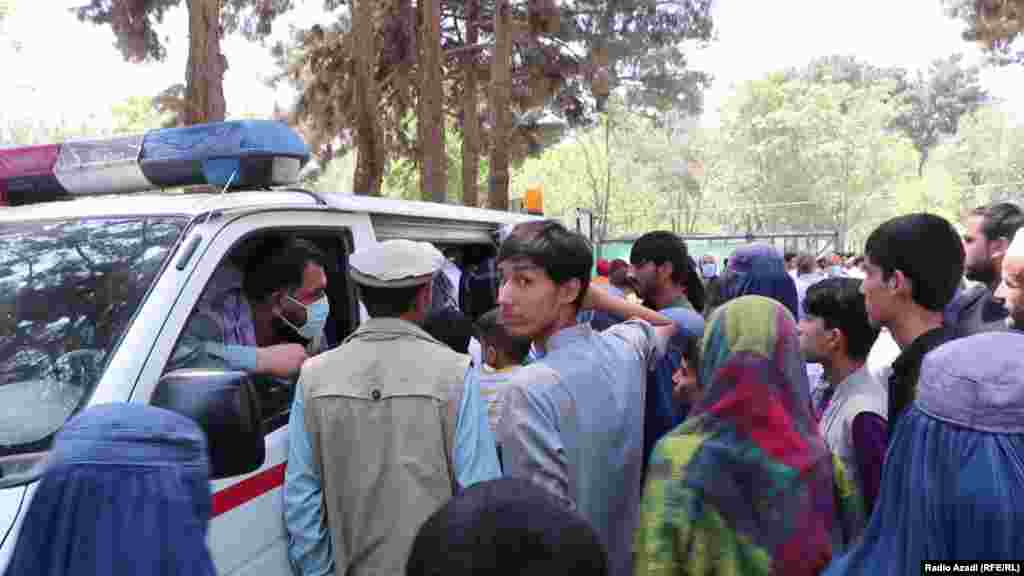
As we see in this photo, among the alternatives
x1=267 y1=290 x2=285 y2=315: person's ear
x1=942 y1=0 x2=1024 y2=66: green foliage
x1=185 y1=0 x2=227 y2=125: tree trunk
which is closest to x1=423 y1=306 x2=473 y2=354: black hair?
x1=267 y1=290 x2=285 y2=315: person's ear

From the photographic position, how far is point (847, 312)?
3000 millimetres

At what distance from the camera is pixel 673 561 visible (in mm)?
1896

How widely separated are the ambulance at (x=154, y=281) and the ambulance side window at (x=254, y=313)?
0.01 metres

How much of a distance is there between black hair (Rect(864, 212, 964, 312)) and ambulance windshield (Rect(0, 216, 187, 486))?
7.21ft

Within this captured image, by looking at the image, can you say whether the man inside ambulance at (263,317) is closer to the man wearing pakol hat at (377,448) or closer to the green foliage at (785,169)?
the man wearing pakol hat at (377,448)

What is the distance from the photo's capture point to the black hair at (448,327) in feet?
11.9

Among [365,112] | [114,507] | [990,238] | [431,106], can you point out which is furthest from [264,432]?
[431,106]

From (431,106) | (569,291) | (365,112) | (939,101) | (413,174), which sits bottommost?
(569,291)

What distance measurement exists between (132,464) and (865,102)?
170ft

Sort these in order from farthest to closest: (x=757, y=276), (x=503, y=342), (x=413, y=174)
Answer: (x=413, y=174) → (x=757, y=276) → (x=503, y=342)

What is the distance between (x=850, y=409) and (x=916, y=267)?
19.1 inches

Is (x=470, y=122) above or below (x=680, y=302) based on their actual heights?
above

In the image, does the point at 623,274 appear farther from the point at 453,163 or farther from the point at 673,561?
the point at 453,163

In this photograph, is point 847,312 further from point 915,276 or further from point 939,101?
point 939,101
